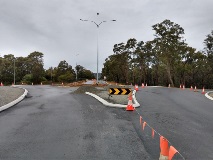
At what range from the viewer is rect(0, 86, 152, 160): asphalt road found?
7.58 metres

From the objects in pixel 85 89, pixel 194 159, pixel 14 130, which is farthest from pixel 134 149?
pixel 85 89

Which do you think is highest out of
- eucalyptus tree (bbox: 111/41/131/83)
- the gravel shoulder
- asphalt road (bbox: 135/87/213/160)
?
eucalyptus tree (bbox: 111/41/131/83)

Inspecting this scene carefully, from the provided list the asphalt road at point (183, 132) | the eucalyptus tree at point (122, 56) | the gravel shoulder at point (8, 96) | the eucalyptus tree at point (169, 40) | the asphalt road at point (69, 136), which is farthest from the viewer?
the eucalyptus tree at point (122, 56)

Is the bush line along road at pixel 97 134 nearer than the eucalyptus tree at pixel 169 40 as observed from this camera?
Yes

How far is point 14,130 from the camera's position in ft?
34.1

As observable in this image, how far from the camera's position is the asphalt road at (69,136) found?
7.58 m

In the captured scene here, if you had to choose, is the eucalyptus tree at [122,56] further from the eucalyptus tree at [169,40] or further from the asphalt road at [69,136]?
the asphalt road at [69,136]

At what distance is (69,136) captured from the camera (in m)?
9.45

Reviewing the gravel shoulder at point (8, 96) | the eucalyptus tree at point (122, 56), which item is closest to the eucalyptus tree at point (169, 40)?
the eucalyptus tree at point (122, 56)

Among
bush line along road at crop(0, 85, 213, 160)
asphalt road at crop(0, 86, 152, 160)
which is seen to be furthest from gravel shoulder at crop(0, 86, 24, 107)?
asphalt road at crop(0, 86, 152, 160)

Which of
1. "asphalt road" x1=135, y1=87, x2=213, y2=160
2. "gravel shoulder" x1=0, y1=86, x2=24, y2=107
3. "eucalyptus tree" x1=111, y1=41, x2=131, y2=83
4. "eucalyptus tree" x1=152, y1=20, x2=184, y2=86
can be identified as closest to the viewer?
"asphalt road" x1=135, y1=87, x2=213, y2=160

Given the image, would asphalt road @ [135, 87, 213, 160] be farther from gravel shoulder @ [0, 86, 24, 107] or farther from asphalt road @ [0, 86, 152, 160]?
gravel shoulder @ [0, 86, 24, 107]

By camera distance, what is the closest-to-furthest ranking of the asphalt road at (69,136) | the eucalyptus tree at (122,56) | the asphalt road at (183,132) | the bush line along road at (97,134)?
the asphalt road at (69,136) → the bush line along road at (97,134) → the asphalt road at (183,132) → the eucalyptus tree at (122,56)

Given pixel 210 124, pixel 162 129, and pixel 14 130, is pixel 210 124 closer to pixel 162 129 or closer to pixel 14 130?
pixel 162 129
